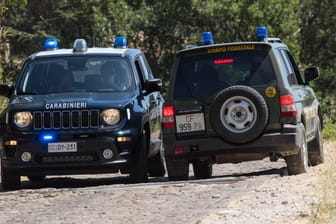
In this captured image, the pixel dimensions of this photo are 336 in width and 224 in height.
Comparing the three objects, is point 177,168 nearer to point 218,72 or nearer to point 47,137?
point 218,72

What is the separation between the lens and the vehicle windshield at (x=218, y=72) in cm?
1235

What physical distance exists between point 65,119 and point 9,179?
111 cm

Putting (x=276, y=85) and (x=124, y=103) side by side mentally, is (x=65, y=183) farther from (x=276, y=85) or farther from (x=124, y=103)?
(x=276, y=85)

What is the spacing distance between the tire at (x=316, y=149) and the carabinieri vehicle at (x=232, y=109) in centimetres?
170

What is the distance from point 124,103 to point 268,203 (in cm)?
376

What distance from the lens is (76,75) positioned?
13.9 meters

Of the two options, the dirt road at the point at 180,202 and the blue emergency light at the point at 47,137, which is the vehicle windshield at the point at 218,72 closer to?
the dirt road at the point at 180,202

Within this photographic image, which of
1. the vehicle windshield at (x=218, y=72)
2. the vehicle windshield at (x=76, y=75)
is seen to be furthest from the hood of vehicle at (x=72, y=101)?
the vehicle windshield at (x=218, y=72)

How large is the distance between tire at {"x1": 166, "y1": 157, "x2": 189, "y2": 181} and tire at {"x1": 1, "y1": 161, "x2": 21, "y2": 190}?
6.48 feet

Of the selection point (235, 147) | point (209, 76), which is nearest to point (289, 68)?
point (209, 76)

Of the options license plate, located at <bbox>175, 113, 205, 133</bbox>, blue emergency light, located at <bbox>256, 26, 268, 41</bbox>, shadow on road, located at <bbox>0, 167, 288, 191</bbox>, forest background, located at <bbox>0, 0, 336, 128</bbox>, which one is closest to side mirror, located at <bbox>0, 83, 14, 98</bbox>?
shadow on road, located at <bbox>0, 167, 288, 191</bbox>

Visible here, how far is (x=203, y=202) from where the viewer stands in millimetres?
10141

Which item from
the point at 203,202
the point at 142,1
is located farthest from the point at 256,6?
the point at 203,202

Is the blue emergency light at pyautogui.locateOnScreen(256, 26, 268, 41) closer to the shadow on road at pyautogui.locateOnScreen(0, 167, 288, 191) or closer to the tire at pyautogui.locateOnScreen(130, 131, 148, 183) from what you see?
the shadow on road at pyautogui.locateOnScreen(0, 167, 288, 191)
